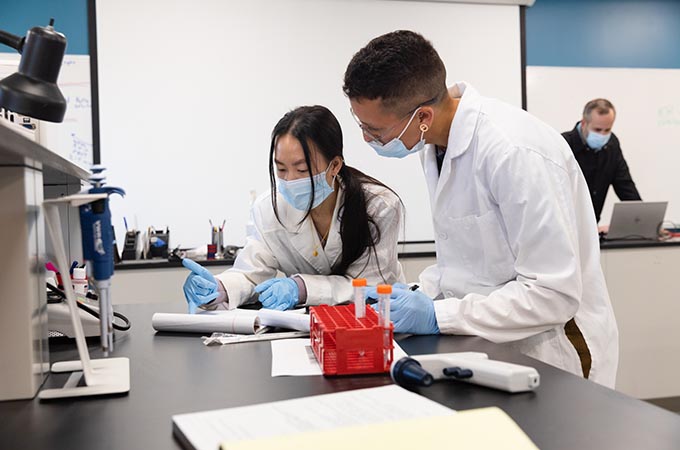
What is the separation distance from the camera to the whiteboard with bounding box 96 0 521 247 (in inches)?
126

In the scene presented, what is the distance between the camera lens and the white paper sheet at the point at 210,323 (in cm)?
120

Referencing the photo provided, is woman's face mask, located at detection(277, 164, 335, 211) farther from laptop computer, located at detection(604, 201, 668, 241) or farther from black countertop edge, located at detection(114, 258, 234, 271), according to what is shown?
laptop computer, located at detection(604, 201, 668, 241)

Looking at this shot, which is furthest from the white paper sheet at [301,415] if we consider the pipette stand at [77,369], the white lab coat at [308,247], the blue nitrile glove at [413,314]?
the white lab coat at [308,247]

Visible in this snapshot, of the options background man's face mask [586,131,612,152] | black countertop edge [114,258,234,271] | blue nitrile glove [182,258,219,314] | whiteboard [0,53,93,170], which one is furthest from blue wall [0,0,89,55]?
background man's face mask [586,131,612,152]

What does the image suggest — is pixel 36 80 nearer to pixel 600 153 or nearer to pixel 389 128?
pixel 389 128

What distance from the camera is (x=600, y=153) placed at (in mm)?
3869

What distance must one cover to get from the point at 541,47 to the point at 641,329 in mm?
1923

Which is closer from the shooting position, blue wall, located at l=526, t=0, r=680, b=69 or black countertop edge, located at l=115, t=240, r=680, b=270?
black countertop edge, located at l=115, t=240, r=680, b=270

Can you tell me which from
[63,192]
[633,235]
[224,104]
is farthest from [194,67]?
[633,235]

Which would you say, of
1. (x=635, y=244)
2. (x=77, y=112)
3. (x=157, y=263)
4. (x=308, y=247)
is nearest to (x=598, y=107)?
(x=635, y=244)

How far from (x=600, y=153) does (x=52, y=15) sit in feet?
10.9

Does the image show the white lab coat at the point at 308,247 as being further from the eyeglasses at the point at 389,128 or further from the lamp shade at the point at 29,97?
the lamp shade at the point at 29,97

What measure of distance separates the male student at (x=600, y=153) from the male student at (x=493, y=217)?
8.36 ft

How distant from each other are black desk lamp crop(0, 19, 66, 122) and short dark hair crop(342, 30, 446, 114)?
64cm
